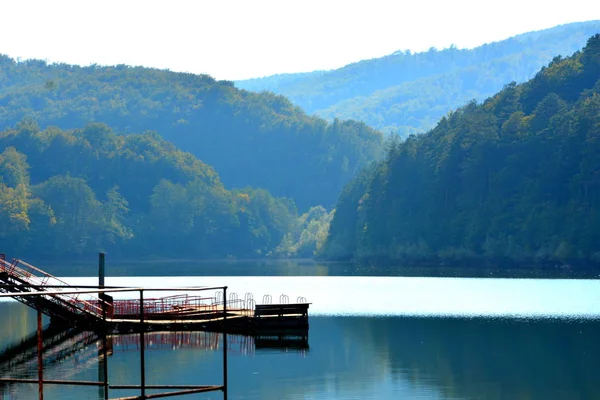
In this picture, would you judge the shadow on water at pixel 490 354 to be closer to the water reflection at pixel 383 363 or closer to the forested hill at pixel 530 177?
the water reflection at pixel 383 363

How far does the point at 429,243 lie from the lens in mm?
196375

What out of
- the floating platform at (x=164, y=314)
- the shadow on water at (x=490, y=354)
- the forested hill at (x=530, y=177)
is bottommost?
the shadow on water at (x=490, y=354)

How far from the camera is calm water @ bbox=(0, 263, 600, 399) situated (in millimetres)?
49969

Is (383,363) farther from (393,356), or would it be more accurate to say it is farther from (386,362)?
(393,356)

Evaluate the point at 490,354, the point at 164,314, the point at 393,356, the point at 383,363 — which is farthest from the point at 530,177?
the point at 383,363

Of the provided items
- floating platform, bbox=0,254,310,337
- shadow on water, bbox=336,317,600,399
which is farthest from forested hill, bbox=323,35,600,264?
floating platform, bbox=0,254,310,337

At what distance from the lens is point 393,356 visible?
6150cm

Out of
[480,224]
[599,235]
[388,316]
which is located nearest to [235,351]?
[388,316]

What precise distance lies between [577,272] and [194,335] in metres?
89.4

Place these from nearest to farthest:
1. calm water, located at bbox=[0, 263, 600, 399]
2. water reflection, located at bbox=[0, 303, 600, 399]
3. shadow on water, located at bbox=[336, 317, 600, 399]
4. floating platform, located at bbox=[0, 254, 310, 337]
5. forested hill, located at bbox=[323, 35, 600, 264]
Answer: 1. water reflection, located at bbox=[0, 303, 600, 399]
2. calm water, located at bbox=[0, 263, 600, 399]
3. shadow on water, located at bbox=[336, 317, 600, 399]
4. floating platform, located at bbox=[0, 254, 310, 337]
5. forested hill, located at bbox=[323, 35, 600, 264]

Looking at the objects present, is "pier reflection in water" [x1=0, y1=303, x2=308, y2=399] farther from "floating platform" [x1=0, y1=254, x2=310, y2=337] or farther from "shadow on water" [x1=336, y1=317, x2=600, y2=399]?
"shadow on water" [x1=336, y1=317, x2=600, y2=399]

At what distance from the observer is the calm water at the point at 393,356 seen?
4997 cm

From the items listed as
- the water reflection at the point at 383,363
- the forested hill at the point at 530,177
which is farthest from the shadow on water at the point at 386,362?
the forested hill at the point at 530,177

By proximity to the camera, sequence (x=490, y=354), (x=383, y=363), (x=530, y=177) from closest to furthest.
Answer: (x=383, y=363) → (x=490, y=354) → (x=530, y=177)
